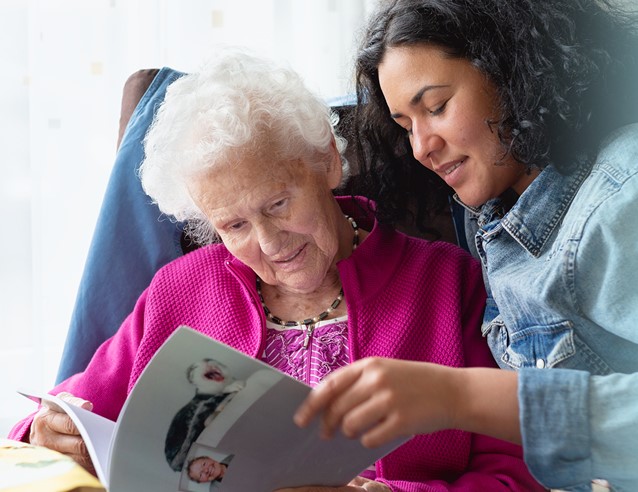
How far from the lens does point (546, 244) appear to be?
114 centimetres

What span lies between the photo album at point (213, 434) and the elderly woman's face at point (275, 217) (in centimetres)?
43

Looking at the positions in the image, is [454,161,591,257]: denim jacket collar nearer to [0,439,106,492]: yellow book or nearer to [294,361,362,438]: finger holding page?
[294,361,362,438]: finger holding page

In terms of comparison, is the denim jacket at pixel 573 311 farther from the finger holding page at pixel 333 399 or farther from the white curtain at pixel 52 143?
the white curtain at pixel 52 143

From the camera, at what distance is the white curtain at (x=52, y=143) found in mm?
2049

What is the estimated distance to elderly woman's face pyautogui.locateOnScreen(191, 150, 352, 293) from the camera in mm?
1296

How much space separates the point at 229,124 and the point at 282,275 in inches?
11.0

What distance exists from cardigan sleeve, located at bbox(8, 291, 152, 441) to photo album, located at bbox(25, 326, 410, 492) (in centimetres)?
39

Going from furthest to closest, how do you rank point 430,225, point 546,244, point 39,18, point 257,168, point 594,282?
point 39,18, point 430,225, point 257,168, point 546,244, point 594,282

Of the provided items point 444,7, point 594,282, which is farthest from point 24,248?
point 594,282

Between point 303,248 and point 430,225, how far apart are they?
33 centimetres

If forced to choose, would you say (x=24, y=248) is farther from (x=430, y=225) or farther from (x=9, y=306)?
(x=430, y=225)

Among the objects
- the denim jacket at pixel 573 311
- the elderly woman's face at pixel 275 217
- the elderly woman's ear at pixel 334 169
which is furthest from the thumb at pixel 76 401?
the denim jacket at pixel 573 311

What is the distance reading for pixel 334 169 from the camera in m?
1.43

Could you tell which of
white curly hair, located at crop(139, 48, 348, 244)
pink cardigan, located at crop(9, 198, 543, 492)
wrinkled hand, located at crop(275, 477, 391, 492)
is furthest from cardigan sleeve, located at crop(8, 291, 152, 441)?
wrinkled hand, located at crop(275, 477, 391, 492)
